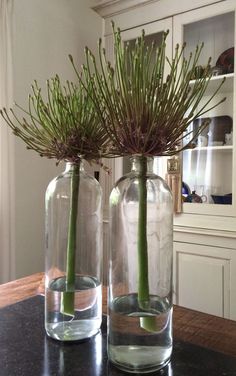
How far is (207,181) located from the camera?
193 cm

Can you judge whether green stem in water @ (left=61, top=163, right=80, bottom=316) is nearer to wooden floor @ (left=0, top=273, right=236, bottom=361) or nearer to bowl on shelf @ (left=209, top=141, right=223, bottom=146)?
wooden floor @ (left=0, top=273, right=236, bottom=361)

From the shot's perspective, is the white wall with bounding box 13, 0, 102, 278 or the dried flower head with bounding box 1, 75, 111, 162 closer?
the dried flower head with bounding box 1, 75, 111, 162

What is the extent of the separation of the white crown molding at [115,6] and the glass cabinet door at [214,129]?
10.6 inches

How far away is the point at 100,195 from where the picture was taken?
70cm

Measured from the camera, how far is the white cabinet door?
68.9 inches

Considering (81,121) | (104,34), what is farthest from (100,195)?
(104,34)

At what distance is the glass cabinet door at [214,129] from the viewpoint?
1.80 m

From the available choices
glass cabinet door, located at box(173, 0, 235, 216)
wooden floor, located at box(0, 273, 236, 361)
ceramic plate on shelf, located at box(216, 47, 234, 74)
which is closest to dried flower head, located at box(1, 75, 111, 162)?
wooden floor, located at box(0, 273, 236, 361)

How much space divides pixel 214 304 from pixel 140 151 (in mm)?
1474

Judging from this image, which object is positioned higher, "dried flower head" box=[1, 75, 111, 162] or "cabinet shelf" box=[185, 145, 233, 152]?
"cabinet shelf" box=[185, 145, 233, 152]

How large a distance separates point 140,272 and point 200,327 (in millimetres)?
285

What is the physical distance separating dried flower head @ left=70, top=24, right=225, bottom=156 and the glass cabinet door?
4.26 ft

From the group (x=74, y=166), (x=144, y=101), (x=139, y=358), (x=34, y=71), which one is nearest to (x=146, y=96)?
(x=144, y=101)

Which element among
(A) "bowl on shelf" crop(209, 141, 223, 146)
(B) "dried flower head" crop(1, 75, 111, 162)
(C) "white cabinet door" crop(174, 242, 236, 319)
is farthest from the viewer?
(A) "bowl on shelf" crop(209, 141, 223, 146)
